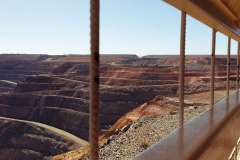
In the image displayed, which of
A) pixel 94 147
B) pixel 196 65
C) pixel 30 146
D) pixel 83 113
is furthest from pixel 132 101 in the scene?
pixel 94 147

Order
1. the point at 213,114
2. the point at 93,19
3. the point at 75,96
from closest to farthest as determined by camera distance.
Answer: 1. the point at 93,19
2. the point at 213,114
3. the point at 75,96

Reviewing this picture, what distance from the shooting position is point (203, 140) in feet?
8.08

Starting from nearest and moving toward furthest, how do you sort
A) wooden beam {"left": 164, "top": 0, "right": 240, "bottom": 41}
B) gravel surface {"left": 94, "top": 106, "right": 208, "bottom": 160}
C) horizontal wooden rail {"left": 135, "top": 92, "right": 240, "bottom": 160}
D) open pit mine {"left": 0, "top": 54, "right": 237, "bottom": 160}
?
horizontal wooden rail {"left": 135, "top": 92, "right": 240, "bottom": 160}, wooden beam {"left": 164, "top": 0, "right": 240, "bottom": 41}, gravel surface {"left": 94, "top": 106, "right": 208, "bottom": 160}, open pit mine {"left": 0, "top": 54, "right": 237, "bottom": 160}

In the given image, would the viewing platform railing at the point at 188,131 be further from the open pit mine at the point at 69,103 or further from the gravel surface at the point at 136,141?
the open pit mine at the point at 69,103

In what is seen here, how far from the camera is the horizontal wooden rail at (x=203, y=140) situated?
2.06 m

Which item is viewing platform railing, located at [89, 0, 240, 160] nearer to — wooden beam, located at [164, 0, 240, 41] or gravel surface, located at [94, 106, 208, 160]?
wooden beam, located at [164, 0, 240, 41]

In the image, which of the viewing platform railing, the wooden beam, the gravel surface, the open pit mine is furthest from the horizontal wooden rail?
the open pit mine

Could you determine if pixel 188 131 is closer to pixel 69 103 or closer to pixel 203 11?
pixel 203 11

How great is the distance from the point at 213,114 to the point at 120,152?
5.44 meters

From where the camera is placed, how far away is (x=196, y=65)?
54.3m

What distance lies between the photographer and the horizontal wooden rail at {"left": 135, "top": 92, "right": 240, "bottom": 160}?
81.3 inches

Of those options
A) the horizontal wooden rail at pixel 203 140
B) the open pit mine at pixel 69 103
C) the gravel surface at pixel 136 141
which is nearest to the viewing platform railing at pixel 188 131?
the horizontal wooden rail at pixel 203 140

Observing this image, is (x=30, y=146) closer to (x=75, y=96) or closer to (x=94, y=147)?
(x=75, y=96)

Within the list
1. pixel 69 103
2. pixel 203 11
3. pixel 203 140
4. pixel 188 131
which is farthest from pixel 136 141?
pixel 69 103
